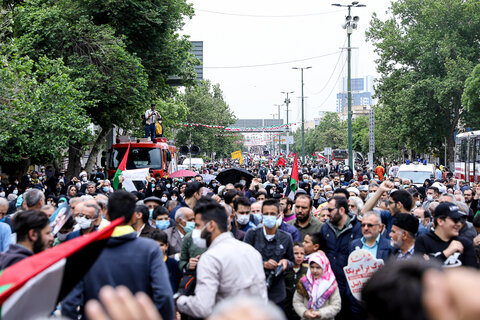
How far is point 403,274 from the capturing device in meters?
1.71

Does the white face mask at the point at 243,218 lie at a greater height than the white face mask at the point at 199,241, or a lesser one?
lesser

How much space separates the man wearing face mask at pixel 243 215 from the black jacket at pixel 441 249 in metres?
2.59

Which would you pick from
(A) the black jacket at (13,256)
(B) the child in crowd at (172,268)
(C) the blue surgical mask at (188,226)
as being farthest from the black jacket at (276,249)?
(A) the black jacket at (13,256)

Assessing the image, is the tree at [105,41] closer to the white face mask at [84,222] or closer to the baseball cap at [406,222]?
the white face mask at [84,222]

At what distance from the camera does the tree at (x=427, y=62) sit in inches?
1503

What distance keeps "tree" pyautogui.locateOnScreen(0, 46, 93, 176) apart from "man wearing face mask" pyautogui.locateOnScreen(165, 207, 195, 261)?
31.2ft

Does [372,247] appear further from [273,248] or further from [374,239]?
[273,248]

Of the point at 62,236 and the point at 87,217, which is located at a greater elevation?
the point at 87,217

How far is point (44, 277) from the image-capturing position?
268 centimetres

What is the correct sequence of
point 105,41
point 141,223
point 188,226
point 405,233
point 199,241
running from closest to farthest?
point 199,241, point 405,233, point 141,223, point 188,226, point 105,41

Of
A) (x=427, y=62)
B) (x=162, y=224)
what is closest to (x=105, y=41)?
(x=162, y=224)

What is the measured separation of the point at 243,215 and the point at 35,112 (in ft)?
40.0

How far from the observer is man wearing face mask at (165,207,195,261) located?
6.95m

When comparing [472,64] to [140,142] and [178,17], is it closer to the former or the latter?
[178,17]
